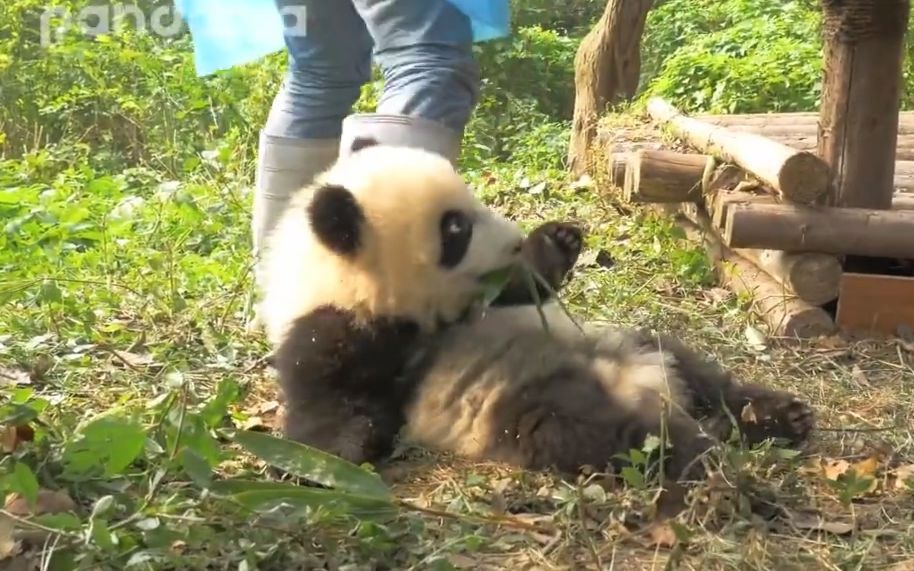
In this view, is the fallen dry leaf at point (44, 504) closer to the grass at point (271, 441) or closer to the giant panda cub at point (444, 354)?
the grass at point (271, 441)

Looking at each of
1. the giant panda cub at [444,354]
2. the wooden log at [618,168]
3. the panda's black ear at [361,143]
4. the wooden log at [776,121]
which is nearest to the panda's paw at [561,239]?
the giant panda cub at [444,354]

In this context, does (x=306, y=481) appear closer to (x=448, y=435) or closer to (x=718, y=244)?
(x=448, y=435)

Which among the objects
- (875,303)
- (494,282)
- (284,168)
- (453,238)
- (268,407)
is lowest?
(268,407)

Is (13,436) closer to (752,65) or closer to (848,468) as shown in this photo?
(848,468)

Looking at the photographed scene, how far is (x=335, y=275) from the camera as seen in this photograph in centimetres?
285

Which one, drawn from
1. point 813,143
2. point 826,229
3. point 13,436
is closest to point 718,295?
point 826,229

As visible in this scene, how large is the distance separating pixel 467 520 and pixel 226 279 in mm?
2447

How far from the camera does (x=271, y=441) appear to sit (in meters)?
2.25

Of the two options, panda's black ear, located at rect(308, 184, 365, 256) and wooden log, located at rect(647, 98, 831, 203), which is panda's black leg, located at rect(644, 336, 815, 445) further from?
wooden log, located at rect(647, 98, 831, 203)

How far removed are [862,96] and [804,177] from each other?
333 mm

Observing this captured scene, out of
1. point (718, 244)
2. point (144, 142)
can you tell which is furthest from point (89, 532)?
point (144, 142)

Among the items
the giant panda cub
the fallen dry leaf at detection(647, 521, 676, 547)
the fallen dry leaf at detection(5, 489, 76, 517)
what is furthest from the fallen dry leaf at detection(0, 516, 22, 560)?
the fallen dry leaf at detection(647, 521, 676, 547)

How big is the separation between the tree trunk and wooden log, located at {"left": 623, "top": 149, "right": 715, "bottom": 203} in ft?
13.6

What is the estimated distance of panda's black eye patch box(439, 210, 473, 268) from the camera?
2.87 metres
